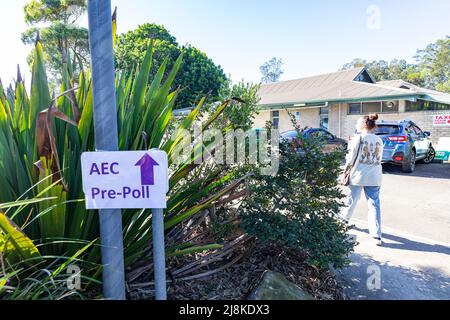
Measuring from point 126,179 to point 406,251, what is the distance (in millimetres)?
3614

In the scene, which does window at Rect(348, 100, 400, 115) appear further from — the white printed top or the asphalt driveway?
the white printed top

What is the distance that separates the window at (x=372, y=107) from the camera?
52.3ft

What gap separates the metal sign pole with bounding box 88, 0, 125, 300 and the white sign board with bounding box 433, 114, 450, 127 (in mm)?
15769

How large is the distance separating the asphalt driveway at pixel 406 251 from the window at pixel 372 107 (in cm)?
1003

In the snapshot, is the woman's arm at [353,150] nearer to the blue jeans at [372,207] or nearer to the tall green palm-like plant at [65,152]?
the blue jeans at [372,207]

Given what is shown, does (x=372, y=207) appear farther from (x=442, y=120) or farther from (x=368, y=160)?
(x=442, y=120)

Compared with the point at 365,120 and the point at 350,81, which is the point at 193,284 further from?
the point at 350,81

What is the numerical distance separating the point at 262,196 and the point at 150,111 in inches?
43.5

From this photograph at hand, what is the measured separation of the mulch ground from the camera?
2.09 meters

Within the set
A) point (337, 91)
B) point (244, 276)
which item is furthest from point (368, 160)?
point (337, 91)

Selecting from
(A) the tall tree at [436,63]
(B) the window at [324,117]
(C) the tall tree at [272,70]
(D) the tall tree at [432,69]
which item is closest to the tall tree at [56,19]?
(B) the window at [324,117]

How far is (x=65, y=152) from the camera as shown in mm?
1730

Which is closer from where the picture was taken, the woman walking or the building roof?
the woman walking

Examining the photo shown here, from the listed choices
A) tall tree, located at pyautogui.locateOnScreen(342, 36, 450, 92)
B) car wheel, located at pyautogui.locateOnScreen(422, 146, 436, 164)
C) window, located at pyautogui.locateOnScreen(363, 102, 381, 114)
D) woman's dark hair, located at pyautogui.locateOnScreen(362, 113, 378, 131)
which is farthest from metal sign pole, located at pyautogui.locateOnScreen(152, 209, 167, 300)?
tall tree, located at pyautogui.locateOnScreen(342, 36, 450, 92)
